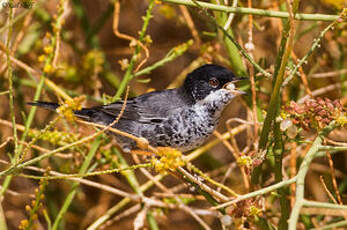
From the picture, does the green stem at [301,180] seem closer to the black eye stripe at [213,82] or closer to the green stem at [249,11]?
the green stem at [249,11]

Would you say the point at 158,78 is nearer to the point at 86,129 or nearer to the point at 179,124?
the point at 86,129

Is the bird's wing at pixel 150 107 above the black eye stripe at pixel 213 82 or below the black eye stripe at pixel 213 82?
below

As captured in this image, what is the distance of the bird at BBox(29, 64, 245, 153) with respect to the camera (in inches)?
111

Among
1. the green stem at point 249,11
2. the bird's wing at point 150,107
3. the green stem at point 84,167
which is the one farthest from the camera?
the bird's wing at point 150,107

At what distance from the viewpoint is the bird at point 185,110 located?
2.82 m

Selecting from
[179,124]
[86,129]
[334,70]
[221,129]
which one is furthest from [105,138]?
[334,70]

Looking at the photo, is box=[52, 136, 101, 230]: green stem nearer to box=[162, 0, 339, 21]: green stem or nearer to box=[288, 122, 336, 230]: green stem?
box=[162, 0, 339, 21]: green stem

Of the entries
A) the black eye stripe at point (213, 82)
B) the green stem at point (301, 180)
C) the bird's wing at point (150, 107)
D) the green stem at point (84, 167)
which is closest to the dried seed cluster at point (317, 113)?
the green stem at point (301, 180)

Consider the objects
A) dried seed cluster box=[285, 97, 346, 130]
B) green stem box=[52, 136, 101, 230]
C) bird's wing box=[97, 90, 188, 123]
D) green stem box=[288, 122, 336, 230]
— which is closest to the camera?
green stem box=[288, 122, 336, 230]

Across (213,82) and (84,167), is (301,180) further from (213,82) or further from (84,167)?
(84,167)

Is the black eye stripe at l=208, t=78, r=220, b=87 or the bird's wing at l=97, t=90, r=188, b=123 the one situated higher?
the black eye stripe at l=208, t=78, r=220, b=87

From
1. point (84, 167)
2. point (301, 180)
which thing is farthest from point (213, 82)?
point (301, 180)

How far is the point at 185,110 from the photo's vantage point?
294 centimetres

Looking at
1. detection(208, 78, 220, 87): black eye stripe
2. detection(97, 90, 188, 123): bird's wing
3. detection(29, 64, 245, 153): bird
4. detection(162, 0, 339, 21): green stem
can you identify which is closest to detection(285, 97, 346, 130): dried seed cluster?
detection(162, 0, 339, 21): green stem
